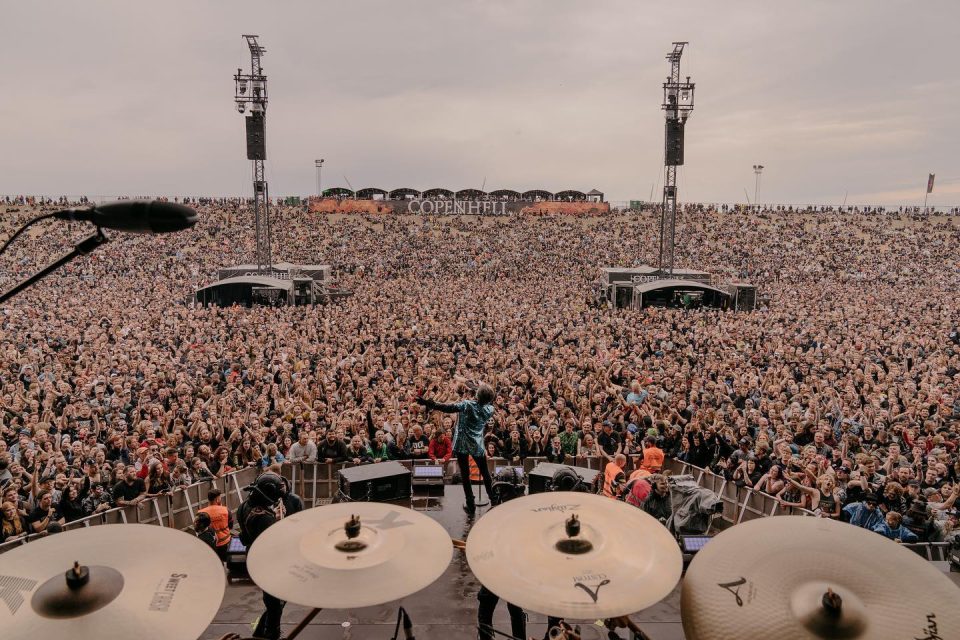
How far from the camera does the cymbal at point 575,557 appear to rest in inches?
107

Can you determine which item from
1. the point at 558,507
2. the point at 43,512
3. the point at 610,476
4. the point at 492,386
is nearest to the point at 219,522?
the point at 43,512

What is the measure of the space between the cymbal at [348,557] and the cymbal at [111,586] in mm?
343

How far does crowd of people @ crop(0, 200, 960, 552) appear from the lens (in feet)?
23.2

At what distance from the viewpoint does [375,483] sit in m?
6.58

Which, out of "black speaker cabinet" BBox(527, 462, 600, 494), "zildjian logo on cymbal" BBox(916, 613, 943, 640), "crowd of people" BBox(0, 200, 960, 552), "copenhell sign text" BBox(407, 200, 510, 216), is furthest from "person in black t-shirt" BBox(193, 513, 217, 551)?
"copenhell sign text" BBox(407, 200, 510, 216)

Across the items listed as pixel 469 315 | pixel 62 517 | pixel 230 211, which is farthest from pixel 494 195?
pixel 62 517

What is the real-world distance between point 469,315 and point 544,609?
650 inches

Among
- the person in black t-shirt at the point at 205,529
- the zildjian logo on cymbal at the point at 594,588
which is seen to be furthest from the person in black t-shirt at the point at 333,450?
the zildjian logo on cymbal at the point at 594,588

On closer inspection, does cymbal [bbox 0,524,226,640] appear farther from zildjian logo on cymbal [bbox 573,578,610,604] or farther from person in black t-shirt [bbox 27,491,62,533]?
person in black t-shirt [bbox 27,491,62,533]

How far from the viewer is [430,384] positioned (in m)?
11.0

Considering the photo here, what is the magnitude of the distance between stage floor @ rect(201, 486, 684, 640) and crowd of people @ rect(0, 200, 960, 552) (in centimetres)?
247

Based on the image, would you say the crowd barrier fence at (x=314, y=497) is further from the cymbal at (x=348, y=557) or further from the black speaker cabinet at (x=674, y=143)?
the black speaker cabinet at (x=674, y=143)

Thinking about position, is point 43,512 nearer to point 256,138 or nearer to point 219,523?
point 219,523

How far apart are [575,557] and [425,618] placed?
245cm
